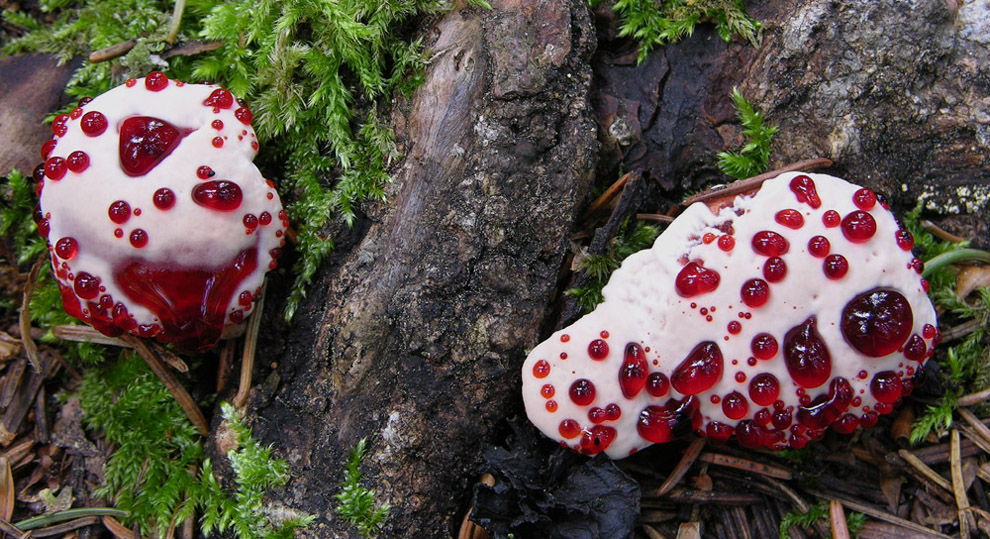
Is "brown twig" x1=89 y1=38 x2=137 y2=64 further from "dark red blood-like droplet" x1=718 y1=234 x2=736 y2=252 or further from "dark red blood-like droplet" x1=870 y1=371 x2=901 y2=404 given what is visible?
"dark red blood-like droplet" x1=870 y1=371 x2=901 y2=404

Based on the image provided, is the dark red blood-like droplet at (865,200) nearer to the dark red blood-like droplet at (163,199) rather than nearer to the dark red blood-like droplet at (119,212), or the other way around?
the dark red blood-like droplet at (163,199)

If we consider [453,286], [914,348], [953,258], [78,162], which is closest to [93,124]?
[78,162]

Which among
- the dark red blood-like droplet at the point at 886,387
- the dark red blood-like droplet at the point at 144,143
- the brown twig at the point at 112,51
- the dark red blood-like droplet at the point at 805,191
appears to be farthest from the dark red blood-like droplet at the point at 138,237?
the dark red blood-like droplet at the point at 886,387

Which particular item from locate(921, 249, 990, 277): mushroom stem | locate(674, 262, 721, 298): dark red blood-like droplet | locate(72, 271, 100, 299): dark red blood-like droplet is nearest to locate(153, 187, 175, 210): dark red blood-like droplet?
locate(72, 271, 100, 299): dark red blood-like droplet

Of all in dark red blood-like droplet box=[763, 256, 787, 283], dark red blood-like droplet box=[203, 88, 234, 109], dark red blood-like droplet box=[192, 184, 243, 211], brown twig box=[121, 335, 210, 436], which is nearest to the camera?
dark red blood-like droplet box=[763, 256, 787, 283]

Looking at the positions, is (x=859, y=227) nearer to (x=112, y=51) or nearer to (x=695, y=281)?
(x=695, y=281)
